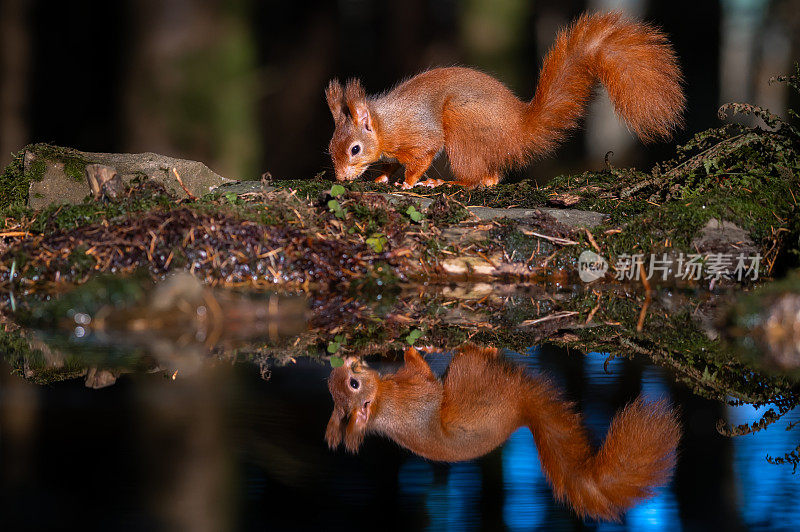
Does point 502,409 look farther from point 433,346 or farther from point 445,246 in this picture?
point 445,246

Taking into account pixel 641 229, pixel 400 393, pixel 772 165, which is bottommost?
pixel 400 393

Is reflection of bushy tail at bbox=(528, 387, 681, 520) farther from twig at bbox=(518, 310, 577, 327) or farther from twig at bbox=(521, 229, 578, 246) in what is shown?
twig at bbox=(521, 229, 578, 246)

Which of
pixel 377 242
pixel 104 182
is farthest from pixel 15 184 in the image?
pixel 377 242

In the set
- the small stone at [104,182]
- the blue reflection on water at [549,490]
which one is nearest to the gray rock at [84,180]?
the small stone at [104,182]

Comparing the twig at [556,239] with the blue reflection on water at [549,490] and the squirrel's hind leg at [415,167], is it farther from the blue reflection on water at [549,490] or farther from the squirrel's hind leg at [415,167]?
the blue reflection on water at [549,490]

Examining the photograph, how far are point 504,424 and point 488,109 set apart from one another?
14.6ft

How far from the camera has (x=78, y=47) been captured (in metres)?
11.7

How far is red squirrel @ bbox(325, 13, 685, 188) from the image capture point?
19.6 ft

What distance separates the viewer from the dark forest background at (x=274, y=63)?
330 inches

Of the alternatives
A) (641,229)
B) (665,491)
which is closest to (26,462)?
(665,491)

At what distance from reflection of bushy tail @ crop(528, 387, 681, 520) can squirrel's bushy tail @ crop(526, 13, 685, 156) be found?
384 cm

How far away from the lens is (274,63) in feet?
46.2

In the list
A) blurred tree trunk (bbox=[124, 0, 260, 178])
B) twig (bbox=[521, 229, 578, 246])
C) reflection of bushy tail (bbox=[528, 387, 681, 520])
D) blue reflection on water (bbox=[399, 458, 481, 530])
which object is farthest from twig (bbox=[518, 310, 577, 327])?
blurred tree trunk (bbox=[124, 0, 260, 178])

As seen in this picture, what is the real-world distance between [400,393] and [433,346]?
0.52 metres
